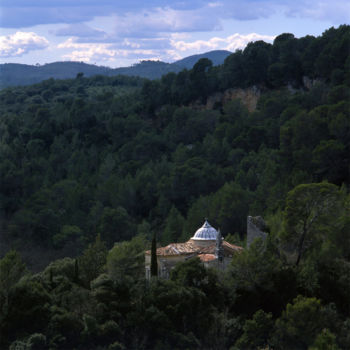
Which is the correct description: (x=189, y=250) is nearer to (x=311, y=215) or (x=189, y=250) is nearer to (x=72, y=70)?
(x=311, y=215)

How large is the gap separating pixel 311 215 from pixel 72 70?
4796 inches

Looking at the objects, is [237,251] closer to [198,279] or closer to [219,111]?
[198,279]

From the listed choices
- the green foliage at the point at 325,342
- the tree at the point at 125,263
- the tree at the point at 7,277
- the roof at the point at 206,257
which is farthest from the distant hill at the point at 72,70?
the green foliage at the point at 325,342

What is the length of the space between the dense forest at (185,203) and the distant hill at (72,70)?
39.6 meters

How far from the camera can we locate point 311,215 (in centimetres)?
2142

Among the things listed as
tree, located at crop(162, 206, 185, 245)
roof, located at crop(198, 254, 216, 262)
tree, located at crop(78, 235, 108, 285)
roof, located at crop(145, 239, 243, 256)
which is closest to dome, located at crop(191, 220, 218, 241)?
roof, located at crop(145, 239, 243, 256)

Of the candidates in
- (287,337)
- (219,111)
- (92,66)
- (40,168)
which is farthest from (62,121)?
(92,66)

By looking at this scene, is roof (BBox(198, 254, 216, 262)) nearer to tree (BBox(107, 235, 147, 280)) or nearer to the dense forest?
the dense forest

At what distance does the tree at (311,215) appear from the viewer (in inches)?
840

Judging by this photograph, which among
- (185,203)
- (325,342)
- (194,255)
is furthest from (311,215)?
(185,203)

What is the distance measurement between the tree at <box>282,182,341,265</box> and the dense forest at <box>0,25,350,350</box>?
45 mm

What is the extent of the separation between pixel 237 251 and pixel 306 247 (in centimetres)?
227

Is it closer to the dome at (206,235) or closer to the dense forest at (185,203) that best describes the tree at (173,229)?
the dense forest at (185,203)

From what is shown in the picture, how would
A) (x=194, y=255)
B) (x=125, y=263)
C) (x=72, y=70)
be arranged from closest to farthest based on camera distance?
(x=125, y=263), (x=194, y=255), (x=72, y=70)
